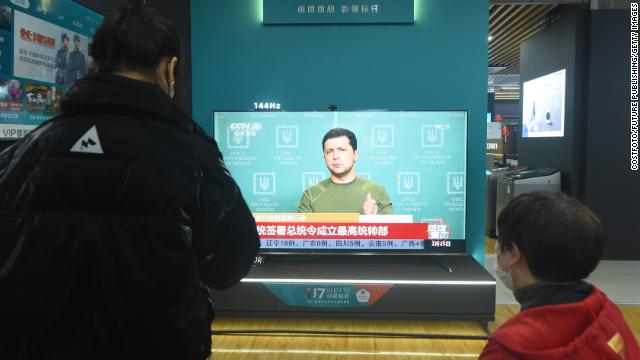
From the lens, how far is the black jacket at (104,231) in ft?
3.12

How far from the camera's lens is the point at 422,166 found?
3.29 metres

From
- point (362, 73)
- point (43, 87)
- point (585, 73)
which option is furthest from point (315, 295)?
point (585, 73)

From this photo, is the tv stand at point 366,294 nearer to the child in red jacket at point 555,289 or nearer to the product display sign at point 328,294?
the product display sign at point 328,294

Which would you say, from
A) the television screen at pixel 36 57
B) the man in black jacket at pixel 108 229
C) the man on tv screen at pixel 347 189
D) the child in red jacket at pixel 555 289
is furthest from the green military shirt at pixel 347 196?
the man in black jacket at pixel 108 229

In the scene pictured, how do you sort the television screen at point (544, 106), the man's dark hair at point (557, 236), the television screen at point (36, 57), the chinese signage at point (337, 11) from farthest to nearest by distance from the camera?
the television screen at point (544, 106)
the chinese signage at point (337, 11)
the television screen at point (36, 57)
the man's dark hair at point (557, 236)

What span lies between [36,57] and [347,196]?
6.13 feet

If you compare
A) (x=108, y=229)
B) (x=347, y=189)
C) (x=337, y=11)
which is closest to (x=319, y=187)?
(x=347, y=189)

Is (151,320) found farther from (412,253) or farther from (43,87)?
(412,253)

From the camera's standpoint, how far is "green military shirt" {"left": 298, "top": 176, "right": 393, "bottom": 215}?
3301mm

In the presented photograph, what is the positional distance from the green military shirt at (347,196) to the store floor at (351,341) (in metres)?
0.73

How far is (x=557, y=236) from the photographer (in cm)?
107

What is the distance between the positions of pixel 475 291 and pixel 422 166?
2.68 ft

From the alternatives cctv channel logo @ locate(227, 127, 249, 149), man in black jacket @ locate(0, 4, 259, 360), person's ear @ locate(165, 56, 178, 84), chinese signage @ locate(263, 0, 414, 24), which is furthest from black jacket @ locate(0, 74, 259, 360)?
chinese signage @ locate(263, 0, 414, 24)

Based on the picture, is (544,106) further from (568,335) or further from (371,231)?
(568,335)
